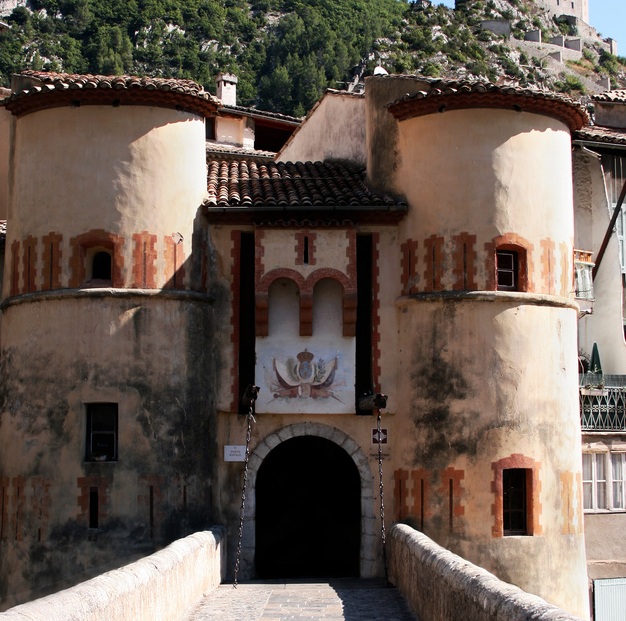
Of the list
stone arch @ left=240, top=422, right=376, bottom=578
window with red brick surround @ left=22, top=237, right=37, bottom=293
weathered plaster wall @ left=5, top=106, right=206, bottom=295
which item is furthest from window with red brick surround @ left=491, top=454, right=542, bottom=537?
window with red brick surround @ left=22, top=237, right=37, bottom=293

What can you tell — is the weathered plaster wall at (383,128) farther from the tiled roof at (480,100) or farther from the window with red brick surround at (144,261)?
the window with red brick surround at (144,261)

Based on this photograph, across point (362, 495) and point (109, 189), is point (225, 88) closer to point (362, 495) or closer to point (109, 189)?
point (109, 189)

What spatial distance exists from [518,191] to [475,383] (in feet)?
13.5

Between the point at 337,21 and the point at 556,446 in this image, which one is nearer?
the point at 556,446

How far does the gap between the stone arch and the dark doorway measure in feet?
8.27

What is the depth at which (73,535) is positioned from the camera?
77.4 feet

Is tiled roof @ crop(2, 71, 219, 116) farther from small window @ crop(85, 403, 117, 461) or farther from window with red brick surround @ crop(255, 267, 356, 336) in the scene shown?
small window @ crop(85, 403, 117, 461)

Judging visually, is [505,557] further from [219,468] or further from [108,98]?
[108,98]

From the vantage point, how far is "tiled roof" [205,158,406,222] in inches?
997

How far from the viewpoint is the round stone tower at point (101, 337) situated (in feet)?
78.0

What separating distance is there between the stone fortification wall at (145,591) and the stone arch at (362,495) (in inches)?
72.8

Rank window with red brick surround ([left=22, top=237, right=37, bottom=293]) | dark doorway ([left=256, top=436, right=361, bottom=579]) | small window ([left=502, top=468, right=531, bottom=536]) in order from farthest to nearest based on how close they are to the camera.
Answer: dark doorway ([left=256, top=436, right=361, bottom=579]) < window with red brick surround ([left=22, top=237, right=37, bottom=293]) < small window ([left=502, top=468, right=531, bottom=536])

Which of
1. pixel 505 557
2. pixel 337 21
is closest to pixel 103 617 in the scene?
pixel 505 557

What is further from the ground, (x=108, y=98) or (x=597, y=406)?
(x=108, y=98)
